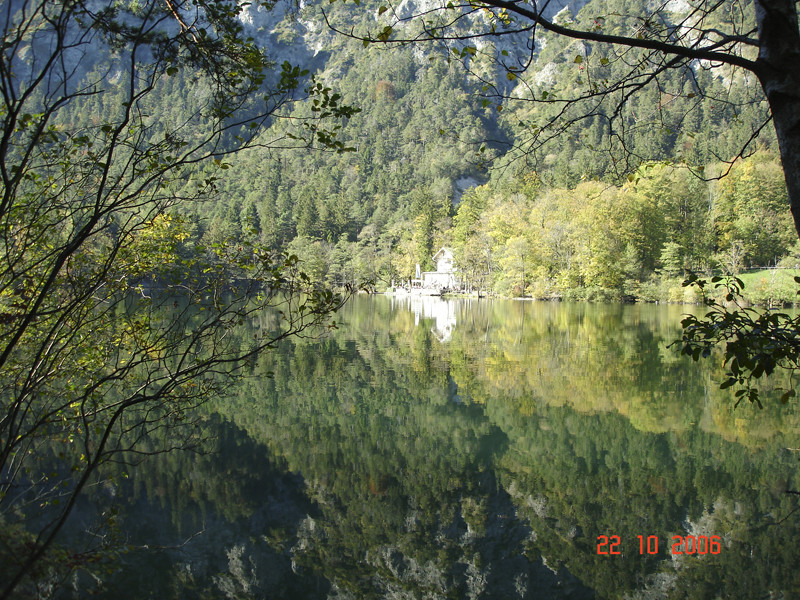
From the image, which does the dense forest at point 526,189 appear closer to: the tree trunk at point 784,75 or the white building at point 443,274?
the tree trunk at point 784,75

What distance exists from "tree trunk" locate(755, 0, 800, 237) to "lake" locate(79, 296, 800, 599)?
4.11 m

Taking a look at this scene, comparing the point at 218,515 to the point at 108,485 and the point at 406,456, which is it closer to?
the point at 108,485

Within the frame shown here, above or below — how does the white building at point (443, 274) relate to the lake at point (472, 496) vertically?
above

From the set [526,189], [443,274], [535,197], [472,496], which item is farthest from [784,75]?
[443,274]

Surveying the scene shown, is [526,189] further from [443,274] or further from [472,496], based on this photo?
[472,496]

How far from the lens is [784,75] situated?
7.51 ft

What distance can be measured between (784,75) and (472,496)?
19.2 feet

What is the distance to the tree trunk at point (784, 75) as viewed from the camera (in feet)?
7.37

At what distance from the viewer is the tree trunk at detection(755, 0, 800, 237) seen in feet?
7.37

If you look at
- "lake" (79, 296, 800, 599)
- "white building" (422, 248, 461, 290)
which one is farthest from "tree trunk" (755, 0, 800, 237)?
"white building" (422, 248, 461, 290)

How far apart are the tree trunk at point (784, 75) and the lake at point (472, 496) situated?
4109mm

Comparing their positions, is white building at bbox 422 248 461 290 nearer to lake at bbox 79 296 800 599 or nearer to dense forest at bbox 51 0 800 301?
dense forest at bbox 51 0 800 301

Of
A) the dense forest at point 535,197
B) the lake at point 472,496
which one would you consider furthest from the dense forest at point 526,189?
the lake at point 472,496

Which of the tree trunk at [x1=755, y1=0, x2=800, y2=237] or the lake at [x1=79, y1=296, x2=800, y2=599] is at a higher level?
the tree trunk at [x1=755, y1=0, x2=800, y2=237]
